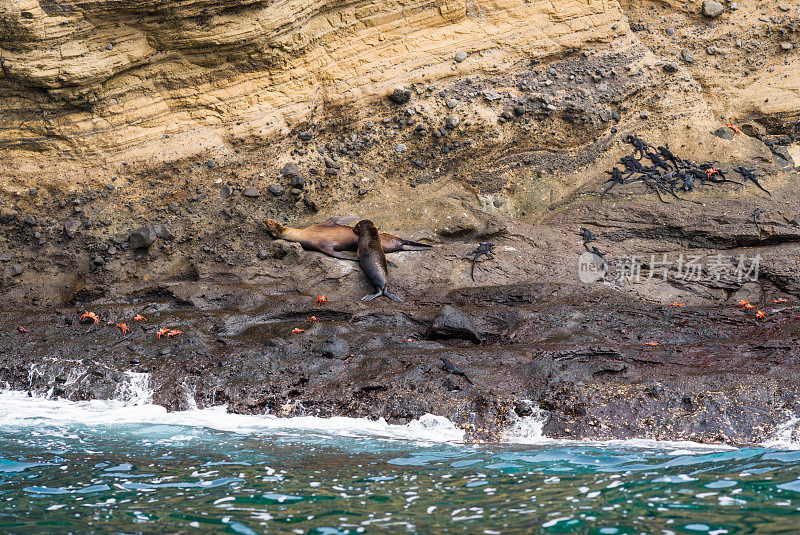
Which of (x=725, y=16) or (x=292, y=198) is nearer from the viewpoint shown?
(x=292, y=198)

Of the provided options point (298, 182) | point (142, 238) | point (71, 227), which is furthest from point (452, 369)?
point (71, 227)

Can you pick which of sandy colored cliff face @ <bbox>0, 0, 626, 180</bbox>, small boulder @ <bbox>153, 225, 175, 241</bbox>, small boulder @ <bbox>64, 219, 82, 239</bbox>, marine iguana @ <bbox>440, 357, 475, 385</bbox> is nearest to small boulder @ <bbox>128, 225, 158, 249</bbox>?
small boulder @ <bbox>153, 225, 175, 241</bbox>

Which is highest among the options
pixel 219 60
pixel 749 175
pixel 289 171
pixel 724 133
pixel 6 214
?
pixel 219 60

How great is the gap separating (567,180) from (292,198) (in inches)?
157

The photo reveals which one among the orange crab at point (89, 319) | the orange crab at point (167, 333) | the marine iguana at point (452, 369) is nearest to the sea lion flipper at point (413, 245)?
the orange crab at point (167, 333)

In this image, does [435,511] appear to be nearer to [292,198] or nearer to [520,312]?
[520,312]

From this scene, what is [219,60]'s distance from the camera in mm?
9500

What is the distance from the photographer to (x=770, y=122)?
11219mm

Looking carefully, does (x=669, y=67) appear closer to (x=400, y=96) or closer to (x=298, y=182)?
(x=400, y=96)

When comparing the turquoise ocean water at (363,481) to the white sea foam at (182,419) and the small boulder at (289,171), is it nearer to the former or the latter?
the white sea foam at (182,419)

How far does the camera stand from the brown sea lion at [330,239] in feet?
29.8

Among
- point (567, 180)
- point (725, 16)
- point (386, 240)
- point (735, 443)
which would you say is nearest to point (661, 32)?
point (725, 16)

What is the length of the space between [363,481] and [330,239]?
17.8 ft

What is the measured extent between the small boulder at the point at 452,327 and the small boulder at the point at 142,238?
166 inches
